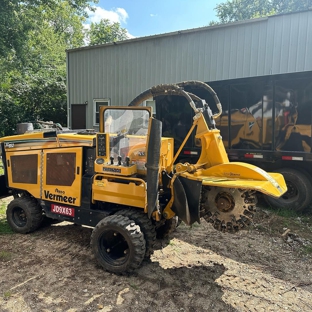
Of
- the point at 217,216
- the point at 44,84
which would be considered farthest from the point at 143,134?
the point at 44,84

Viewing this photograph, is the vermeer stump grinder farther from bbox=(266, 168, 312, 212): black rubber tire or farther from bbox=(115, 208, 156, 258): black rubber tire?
bbox=(266, 168, 312, 212): black rubber tire

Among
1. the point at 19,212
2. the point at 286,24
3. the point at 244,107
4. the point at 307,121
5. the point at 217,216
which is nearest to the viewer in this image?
the point at 217,216

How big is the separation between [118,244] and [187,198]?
114cm

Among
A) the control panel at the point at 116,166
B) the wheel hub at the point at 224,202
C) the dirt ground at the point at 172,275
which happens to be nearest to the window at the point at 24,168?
the dirt ground at the point at 172,275

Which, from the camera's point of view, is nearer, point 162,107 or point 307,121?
point 307,121

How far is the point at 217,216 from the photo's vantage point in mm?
3115

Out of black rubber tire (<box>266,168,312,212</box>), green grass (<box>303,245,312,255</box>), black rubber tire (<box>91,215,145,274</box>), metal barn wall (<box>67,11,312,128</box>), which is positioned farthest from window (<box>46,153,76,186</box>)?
metal barn wall (<box>67,11,312,128</box>)

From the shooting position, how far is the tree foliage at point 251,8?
24375mm

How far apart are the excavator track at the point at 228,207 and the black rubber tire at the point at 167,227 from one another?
1099 mm

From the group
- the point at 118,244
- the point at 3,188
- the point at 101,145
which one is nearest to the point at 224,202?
the point at 118,244

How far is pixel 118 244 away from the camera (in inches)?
144

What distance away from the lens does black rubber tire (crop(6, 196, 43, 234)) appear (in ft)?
14.6

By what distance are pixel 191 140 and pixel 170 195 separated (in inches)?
123

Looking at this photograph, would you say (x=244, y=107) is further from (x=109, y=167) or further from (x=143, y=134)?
(x=109, y=167)
